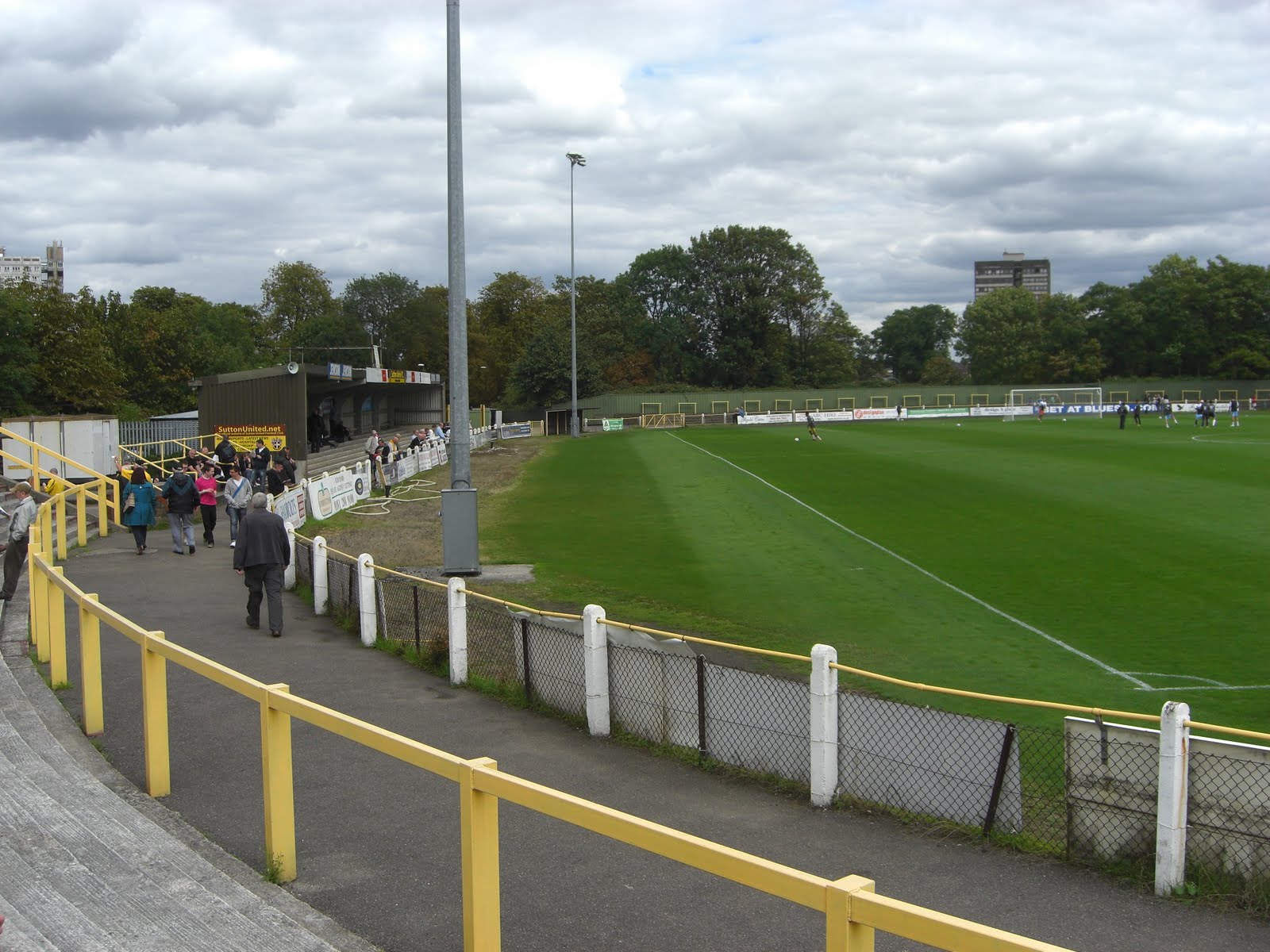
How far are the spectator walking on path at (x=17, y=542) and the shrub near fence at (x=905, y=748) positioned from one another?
6.30 meters

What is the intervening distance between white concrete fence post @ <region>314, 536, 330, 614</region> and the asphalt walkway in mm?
4807

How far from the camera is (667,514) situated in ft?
86.4

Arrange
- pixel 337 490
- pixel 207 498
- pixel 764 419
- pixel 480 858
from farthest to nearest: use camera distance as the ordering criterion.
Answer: pixel 764 419, pixel 337 490, pixel 207 498, pixel 480 858

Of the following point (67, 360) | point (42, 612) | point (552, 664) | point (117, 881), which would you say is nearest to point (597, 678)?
point (552, 664)

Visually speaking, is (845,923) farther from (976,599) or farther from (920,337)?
(920,337)

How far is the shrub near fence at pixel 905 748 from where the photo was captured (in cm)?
587

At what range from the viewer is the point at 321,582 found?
14.7 metres

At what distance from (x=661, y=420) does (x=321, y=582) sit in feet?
228

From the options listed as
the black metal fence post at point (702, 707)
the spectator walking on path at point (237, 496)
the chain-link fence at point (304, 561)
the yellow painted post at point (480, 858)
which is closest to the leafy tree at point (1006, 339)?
the spectator walking on path at point (237, 496)

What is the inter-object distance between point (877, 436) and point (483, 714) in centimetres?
4805

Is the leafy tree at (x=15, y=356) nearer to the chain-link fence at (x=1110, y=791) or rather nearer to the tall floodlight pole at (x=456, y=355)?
the tall floodlight pole at (x=456, y=355)

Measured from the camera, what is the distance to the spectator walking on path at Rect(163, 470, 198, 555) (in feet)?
63.2

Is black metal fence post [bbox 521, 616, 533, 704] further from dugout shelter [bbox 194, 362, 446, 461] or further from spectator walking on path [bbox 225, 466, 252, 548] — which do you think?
dugout shelter [bbox 194, 362, 446, 461]

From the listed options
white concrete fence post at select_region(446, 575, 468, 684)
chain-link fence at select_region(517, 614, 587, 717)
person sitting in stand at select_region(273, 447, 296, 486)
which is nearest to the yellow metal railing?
chain-link fence at select_region(517, 614, 587, 717)
